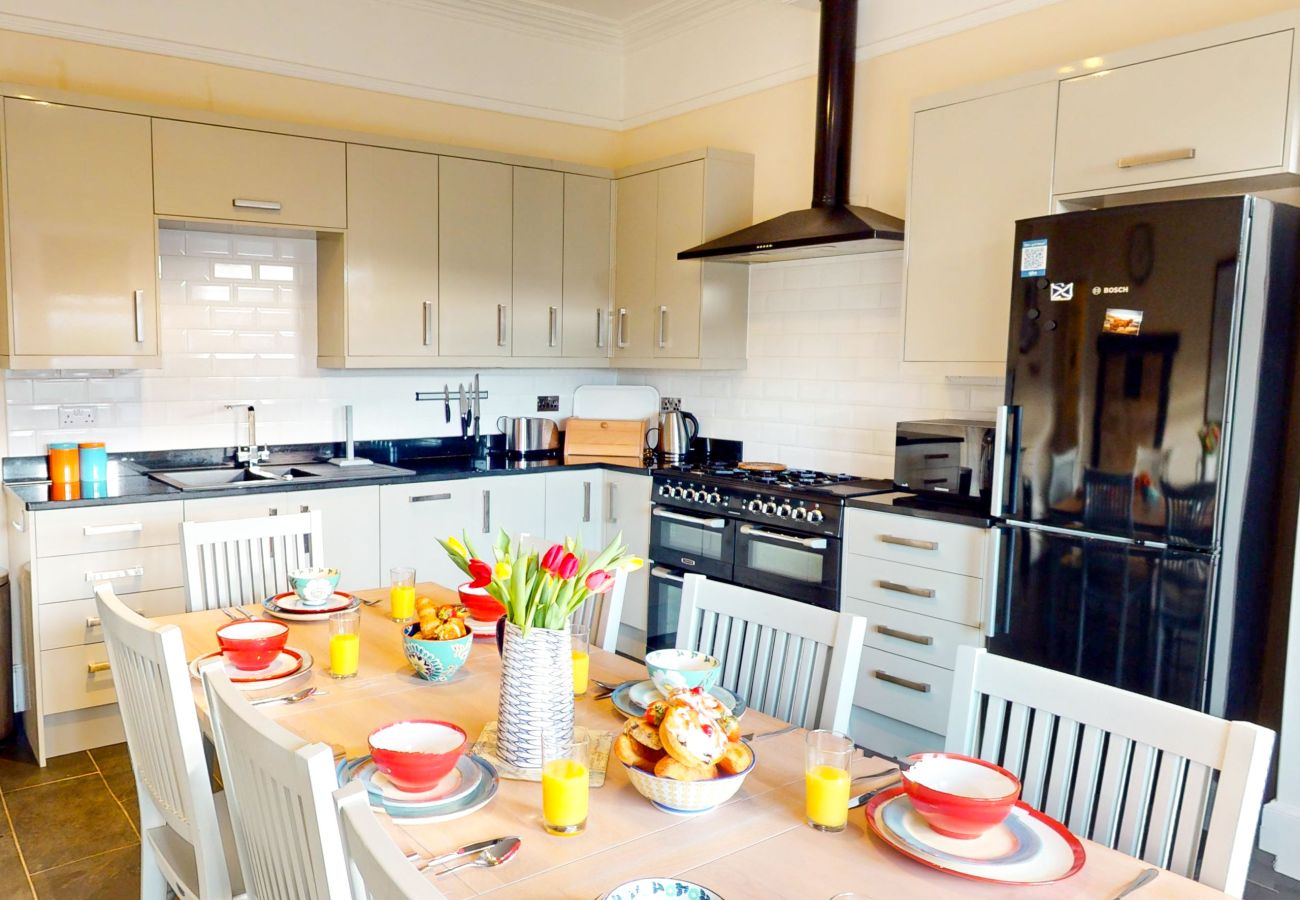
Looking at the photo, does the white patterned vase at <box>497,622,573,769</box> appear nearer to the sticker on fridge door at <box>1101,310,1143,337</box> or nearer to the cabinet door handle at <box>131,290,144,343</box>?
the sticker on fridge door at <box>1101,310,1143,337</box>

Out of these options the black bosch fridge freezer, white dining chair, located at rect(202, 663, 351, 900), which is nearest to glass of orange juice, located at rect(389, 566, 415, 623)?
white dining chair, located at rect(202, 663, 351, 900)

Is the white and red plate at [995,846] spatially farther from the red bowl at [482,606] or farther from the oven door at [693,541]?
the oven door at [693,541]

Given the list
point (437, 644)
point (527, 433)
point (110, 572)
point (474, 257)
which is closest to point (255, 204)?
point (474, 257)

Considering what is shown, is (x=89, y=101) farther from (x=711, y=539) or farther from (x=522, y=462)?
(x=711, y=539)

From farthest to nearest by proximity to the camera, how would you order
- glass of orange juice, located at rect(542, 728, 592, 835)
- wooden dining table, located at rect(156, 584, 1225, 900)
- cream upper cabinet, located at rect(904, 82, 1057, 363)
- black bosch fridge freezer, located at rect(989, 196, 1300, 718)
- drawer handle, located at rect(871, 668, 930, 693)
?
drawer handle, located at rect(871, 668, 930, 693)
cream upper cabinet, located at rect(904, 82, 1057, 363)
black bosch fridge freezer, located at rect(989, 196, 1300, 718)
glass of orange juice, located at rect(542, 728, 592, 835)
wooden dining table, located at rect(156, 584, 1225, 900)

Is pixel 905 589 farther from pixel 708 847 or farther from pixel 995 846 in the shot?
pixel 708 847

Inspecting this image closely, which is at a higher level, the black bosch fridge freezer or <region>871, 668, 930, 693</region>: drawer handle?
the black bosch fridge freezer

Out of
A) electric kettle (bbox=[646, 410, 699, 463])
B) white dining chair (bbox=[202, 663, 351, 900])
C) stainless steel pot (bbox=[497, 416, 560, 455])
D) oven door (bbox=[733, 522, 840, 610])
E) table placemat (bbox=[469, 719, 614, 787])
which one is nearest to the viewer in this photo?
white dining chair (bbox=[202, 663, 351, 900])

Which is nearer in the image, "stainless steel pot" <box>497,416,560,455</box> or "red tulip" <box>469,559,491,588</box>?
"red tulip" <box>469,559,491,588</box>

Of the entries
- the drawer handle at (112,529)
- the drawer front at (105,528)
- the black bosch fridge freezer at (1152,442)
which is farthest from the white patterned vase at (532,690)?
the drawer handle at (112,529)

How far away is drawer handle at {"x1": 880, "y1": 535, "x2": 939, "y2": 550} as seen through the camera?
3164 mm

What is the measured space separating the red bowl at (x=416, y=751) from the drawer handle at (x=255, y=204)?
2.74 meters

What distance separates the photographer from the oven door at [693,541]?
3.87m

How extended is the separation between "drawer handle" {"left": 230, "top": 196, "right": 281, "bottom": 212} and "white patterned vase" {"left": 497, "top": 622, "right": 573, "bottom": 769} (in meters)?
2.80
